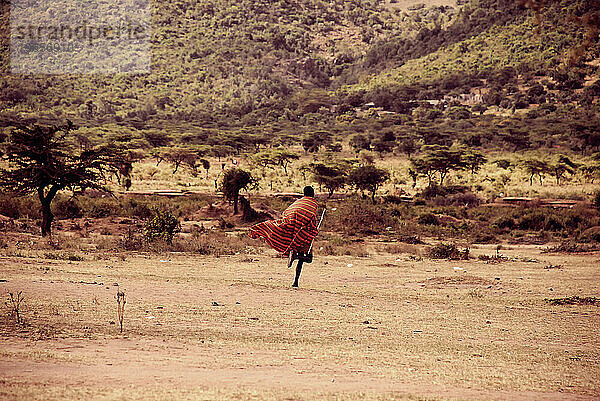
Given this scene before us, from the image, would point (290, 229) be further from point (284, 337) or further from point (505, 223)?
point (505, 223)

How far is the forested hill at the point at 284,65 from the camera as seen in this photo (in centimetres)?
10606

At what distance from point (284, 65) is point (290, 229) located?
13642 centimetres

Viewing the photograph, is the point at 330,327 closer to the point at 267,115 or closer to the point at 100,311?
the point at 100,311

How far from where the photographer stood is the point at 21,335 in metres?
6.68

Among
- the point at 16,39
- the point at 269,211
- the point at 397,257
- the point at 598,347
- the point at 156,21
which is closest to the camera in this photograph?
the point at 598,347

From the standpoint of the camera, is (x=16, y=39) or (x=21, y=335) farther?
(x=16, y=39)

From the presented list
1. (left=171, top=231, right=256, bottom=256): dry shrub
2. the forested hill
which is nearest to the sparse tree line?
(left=171, top=231, right=256, bottom=256): dry shrub

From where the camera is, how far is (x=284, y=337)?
769cm

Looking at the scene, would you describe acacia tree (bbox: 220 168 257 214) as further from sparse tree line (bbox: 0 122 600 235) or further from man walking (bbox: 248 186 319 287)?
man walking (bbox: 248 186 319 287)

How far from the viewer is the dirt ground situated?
5.34 m

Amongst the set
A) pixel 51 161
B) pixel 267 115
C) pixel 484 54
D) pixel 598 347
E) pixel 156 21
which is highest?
pixel 156 21

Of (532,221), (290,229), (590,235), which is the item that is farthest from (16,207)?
(590,235)

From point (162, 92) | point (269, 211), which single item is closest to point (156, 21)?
point (162, 92)

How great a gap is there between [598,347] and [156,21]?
5880 inches
